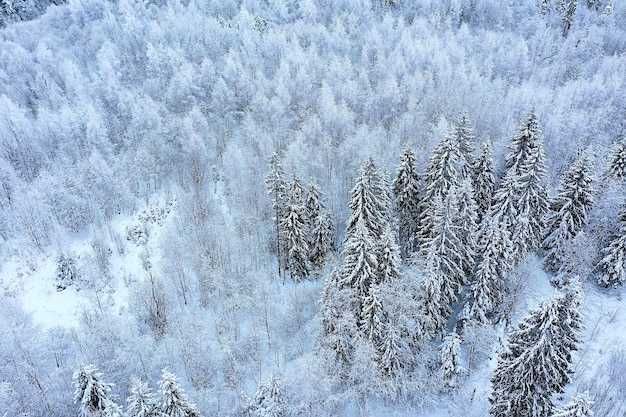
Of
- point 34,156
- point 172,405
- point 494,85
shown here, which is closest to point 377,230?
point 172,405

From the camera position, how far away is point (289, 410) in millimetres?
29094

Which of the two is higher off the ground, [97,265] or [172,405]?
[172,405]

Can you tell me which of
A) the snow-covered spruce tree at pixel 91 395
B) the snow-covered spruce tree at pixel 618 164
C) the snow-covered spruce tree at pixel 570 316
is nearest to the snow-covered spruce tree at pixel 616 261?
the snow-covered spruce tree at pixel 618 164

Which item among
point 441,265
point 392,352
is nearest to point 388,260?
point 441,265

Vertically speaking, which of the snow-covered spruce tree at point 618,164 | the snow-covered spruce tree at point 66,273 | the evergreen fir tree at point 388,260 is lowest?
the snow-covered spruce tree at point 66,273

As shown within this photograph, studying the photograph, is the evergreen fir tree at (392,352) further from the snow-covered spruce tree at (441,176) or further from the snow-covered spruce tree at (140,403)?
the snow-covered spruce tree at (140,403)

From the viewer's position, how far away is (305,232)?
40.1m

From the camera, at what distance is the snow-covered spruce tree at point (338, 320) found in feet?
99.7

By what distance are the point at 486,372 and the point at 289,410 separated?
1699cm

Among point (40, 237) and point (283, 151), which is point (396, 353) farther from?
point (40, 237)

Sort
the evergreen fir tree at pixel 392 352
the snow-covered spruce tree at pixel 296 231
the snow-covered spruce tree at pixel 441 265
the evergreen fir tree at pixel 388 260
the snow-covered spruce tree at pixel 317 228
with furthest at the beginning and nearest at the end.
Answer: the snow-covered spruce tree at pixel 317 228, the snow-covered spruce tree at pixel 296 231, the evergreen fir tree at pixel 388 260, the snow-covered spruce tree at pixel 441 265, the evergreen fir tree at pixel 392 352

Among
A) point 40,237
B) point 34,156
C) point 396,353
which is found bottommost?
point 396,353

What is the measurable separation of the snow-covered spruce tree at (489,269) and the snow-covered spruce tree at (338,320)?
33.3ft

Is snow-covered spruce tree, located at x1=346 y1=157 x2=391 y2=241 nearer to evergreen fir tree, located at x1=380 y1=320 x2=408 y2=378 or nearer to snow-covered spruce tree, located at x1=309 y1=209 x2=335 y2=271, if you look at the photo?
snow-covered spruce tree, located at x1=309 y1=209 x2=335 y2=271
